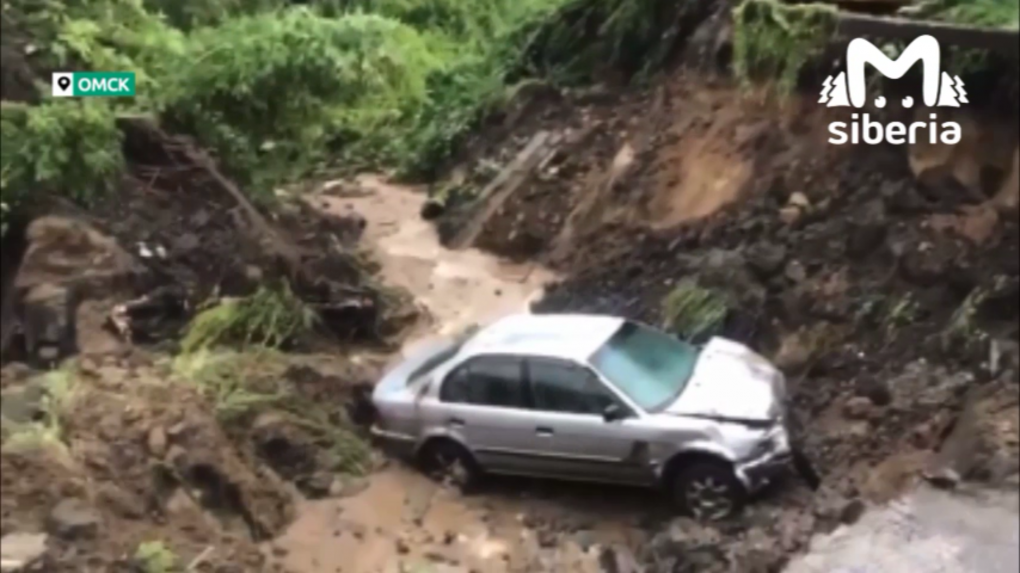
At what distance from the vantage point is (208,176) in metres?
2.28

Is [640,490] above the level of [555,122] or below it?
below

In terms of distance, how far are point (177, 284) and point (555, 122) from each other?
22.7 inches

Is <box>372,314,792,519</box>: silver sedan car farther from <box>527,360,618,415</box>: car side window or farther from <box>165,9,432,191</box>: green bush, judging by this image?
<box>165,9,432,191</box>: green bush

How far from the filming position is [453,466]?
2256mm

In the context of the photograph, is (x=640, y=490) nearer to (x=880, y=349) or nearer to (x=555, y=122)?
(x=880, y=349)

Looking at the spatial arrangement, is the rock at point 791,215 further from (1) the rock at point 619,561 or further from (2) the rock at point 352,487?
(2) the rock at point 352,487

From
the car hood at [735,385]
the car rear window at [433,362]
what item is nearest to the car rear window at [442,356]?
the car rear window at [433,362]

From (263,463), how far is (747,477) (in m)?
0.68

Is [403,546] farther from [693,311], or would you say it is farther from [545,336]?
[693,311]

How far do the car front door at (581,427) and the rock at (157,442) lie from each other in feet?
1.68

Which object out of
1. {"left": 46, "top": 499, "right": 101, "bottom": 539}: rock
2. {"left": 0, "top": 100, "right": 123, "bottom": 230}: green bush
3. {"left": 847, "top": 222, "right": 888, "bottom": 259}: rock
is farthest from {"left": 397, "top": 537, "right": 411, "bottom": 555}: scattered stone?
{"left": 847, "top": 222, "right": 888, "bottom": 259}: rock

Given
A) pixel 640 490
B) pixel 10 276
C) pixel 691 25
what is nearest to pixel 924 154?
pixel 691 25

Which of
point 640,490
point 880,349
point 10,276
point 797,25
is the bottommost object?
point 640,490

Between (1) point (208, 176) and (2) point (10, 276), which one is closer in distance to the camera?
(2) point (10, 276)
